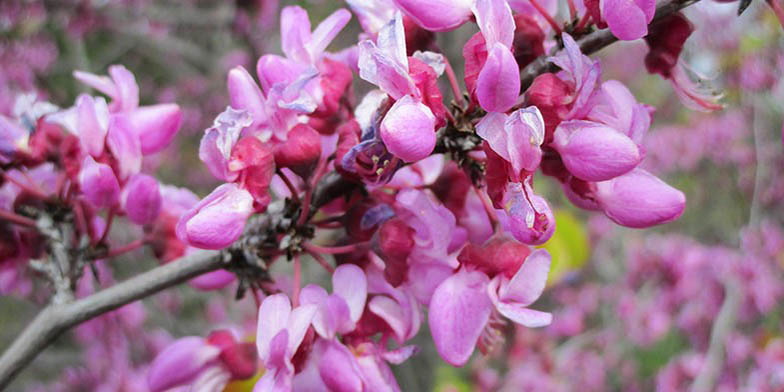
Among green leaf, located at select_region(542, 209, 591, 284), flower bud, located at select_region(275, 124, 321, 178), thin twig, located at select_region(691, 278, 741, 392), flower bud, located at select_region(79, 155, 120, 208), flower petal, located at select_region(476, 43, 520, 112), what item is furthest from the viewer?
green leaf, located at select_region(542, 209, 591, 284)

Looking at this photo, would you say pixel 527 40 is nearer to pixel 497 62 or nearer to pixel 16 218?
pixel 497 62

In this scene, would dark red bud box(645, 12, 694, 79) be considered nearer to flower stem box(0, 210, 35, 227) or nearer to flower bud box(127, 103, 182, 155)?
flower bud box(127, 103, 182, 155)

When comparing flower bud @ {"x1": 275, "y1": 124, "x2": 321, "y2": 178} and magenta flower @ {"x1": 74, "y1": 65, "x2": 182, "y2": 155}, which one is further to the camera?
magenta flower @ {"x1": 74, "y1": 65, "x2": 182, "y2": 155}

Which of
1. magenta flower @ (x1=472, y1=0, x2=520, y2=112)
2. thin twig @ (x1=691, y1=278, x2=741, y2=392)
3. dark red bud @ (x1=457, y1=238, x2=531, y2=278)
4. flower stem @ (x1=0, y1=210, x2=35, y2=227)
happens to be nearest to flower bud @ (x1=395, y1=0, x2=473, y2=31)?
magenta flower @ (x1=472, y1=0, x2=520, y2=112)

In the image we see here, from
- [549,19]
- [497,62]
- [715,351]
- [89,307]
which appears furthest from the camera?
[715,351]

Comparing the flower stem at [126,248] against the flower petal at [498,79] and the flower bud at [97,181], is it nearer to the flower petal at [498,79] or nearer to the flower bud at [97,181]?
the flower bud at [97,181]

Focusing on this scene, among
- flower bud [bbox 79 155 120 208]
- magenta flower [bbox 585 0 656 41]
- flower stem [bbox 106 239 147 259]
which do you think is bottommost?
flower stem [bbox 106 239 147 259]

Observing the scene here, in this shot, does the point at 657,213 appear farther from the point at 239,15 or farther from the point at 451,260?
the point at 239,15

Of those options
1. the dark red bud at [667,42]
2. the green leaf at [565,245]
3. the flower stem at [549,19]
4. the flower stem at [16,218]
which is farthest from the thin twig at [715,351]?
the flower stem at [16,218]

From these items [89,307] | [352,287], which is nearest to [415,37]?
[352,287]
